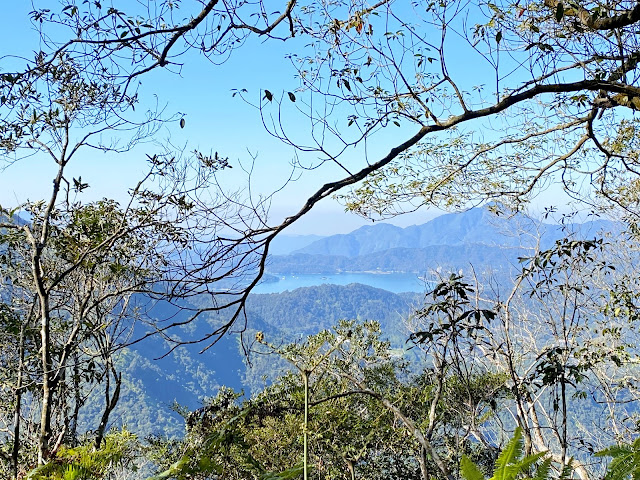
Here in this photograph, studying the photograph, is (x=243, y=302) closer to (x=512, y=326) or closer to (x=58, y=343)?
(x=58, y=343)

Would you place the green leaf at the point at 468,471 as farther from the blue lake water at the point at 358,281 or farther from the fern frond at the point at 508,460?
the blue lake water at the point at 358,281

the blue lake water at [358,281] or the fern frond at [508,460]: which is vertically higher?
the blue lake water at [358,281]

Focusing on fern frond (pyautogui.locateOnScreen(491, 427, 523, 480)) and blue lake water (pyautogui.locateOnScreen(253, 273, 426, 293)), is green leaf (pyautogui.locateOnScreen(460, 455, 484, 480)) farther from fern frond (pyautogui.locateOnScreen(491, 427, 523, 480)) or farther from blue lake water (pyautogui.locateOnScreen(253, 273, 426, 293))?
blue lake water (pyautogui.locateOnScreen(253, 273, 426, 293))

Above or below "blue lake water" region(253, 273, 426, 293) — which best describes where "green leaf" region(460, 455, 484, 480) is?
below

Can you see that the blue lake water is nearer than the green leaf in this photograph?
No

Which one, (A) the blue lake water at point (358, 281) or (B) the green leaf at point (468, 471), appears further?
(A) the blue lake water at point (358, 281)

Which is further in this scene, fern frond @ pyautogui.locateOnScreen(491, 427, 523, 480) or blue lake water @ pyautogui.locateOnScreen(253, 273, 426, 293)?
blue lake water @ pyautogui.locateOnScreen(253, 273, 426, 293)

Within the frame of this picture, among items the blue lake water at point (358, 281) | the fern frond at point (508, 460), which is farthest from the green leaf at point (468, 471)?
the blue lake water at point (358, 281)

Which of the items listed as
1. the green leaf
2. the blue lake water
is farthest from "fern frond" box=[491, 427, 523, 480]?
the blue lake water

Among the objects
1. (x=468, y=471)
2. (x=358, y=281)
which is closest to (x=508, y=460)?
(x=468, y=471)

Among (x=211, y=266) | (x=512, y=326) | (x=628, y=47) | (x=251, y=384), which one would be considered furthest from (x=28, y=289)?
(x=251, y=384)

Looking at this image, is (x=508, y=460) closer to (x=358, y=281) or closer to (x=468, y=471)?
(x=468, y=471)

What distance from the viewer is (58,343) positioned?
491 cm

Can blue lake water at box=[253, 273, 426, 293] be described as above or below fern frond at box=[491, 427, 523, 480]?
above
